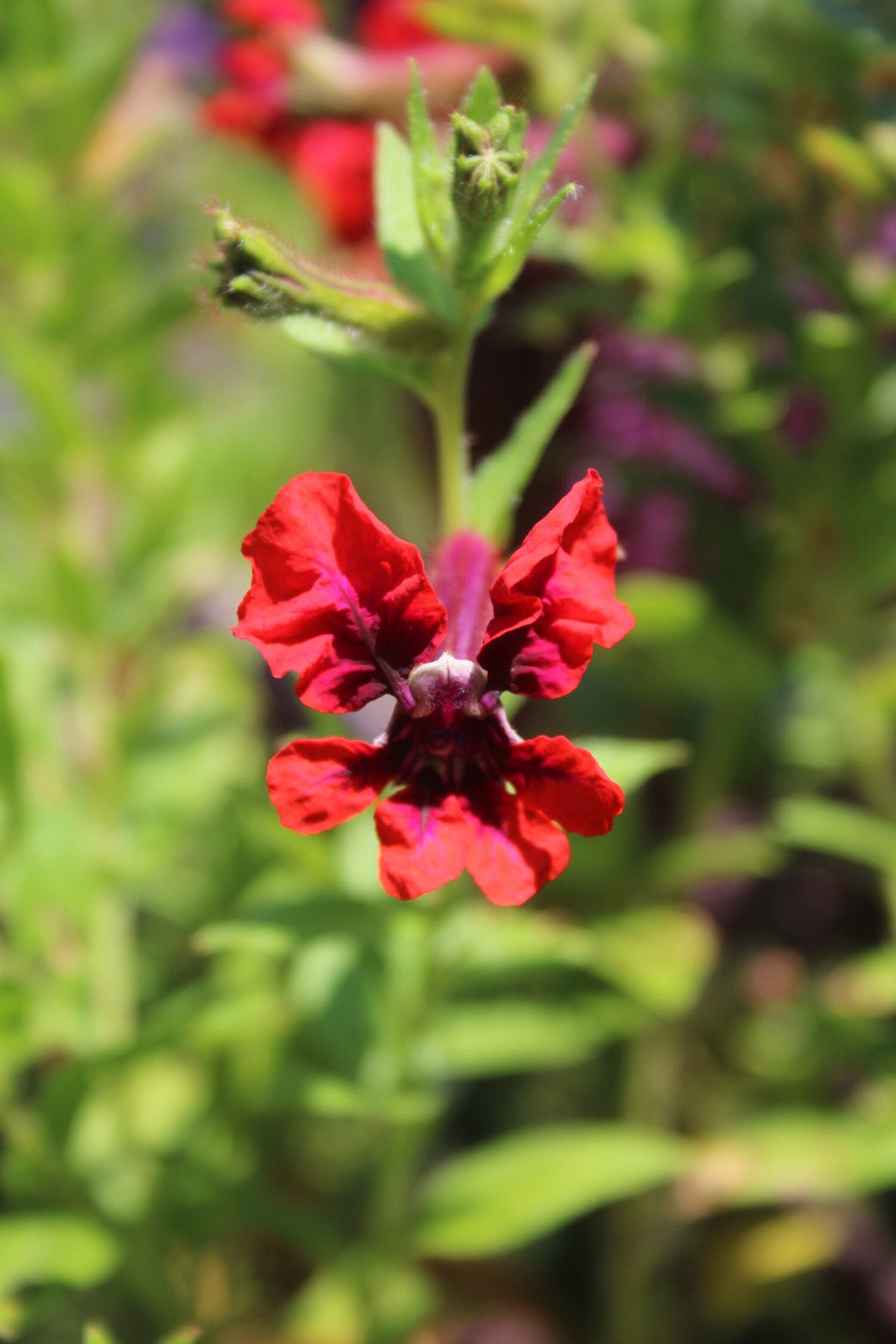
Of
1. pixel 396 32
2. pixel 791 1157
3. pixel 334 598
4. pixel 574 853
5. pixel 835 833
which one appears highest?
pixel 396 32

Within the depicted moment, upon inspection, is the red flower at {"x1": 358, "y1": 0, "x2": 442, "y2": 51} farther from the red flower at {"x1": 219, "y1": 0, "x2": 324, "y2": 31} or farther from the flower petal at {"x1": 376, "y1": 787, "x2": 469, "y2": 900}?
the flower petal at {"x1": 376, "y1": 787, "x2": 469, "y2": 900}

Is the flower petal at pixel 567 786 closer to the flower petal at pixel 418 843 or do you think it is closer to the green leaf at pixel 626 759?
the flower petal at pixel 418 843

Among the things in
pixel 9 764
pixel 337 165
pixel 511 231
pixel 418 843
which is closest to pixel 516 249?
pixel 511 231

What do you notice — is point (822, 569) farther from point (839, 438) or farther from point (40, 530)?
point (40, 530)

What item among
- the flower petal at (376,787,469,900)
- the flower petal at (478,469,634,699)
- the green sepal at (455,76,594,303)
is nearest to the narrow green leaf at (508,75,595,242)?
the green sepal at (455,76,594,303)

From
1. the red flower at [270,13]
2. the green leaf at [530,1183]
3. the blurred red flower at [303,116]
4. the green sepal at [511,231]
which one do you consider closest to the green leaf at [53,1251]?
the green leaf at [530,1183]

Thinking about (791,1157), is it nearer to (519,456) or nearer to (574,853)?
(574,853)
